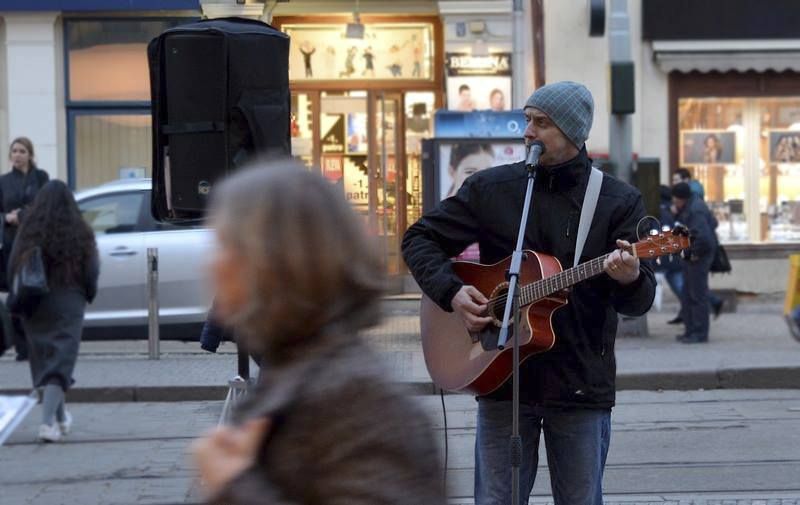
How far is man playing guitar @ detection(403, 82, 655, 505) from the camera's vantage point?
440 cm

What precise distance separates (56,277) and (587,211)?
5.46 metres

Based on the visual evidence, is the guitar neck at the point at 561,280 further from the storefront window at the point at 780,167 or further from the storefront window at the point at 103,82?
the storefront window at the point at 780,167

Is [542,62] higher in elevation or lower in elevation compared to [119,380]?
higher

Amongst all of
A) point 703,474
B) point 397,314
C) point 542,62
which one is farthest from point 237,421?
point 542,62

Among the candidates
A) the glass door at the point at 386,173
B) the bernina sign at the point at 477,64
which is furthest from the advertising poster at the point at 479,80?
the glass door at the point at 386,173

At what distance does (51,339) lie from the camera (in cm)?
916

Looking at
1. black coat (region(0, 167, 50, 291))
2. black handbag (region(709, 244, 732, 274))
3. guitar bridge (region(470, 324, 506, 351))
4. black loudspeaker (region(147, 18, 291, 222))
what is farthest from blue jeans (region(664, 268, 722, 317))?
guitar bridge (region(470, 324, 506, 351))

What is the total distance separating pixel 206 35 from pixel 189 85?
27cm

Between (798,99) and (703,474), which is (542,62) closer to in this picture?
(798,99)

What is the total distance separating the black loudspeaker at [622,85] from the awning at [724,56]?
4.02 metres

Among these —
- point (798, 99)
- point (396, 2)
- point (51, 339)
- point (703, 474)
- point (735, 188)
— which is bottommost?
point (703, 474)

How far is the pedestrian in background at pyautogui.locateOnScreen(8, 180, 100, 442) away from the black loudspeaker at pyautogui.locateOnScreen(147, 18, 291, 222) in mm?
2478

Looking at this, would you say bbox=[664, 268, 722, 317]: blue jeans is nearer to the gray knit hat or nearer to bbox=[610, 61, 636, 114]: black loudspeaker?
bbox=[610, 61, 636, 114]: black loudspeaker

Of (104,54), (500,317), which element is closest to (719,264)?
(104,54)
